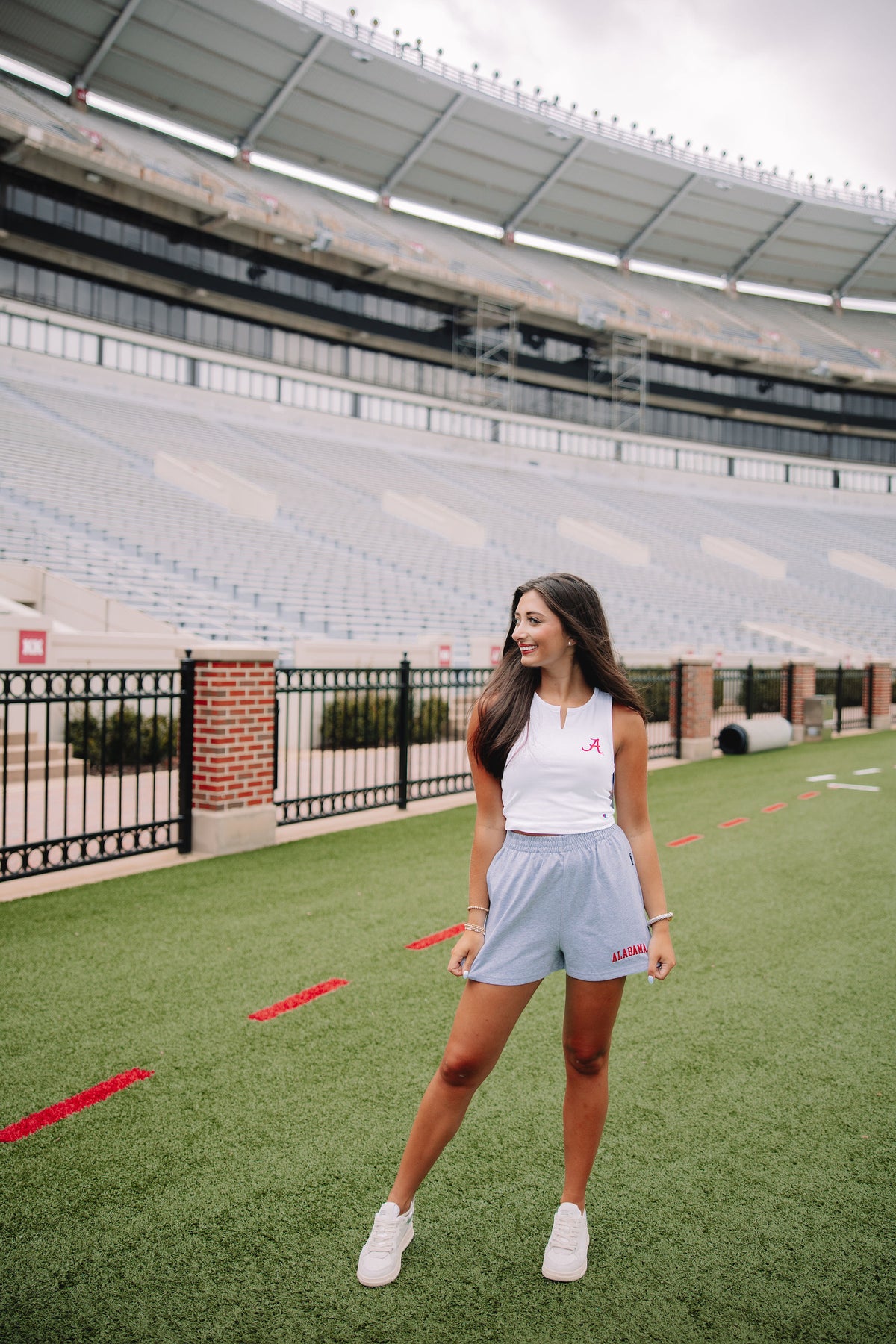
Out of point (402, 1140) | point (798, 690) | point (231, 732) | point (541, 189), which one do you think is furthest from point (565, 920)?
point (541, 189)

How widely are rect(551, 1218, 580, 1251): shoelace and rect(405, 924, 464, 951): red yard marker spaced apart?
103 inches

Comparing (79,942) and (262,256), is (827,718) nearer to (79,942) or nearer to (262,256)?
(79,942)

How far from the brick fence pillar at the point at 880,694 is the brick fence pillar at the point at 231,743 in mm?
16715

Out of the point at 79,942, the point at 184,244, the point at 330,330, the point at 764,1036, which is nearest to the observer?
the point at 764,1036

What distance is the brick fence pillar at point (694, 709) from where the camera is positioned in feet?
46.9

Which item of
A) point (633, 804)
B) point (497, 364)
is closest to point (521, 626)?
point (633, 804)

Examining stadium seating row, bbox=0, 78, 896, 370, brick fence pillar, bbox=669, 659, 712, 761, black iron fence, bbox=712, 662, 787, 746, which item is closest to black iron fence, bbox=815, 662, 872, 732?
black iron fence, bbox=712, 662, 787, 746

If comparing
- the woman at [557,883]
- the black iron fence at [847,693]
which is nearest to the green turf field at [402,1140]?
the woman at [557,883]

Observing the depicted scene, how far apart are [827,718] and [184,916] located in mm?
15073

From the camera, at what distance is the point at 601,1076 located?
2391 mm

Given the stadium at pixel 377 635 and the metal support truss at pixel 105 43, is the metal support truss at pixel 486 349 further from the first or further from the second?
the metal support truss at pixel 105 43

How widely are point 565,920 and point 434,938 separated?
3066 mm

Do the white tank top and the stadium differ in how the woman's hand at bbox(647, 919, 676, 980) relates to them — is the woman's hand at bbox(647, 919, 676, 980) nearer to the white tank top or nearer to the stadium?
the white tank top

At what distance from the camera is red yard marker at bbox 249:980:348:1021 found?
13.2ft
